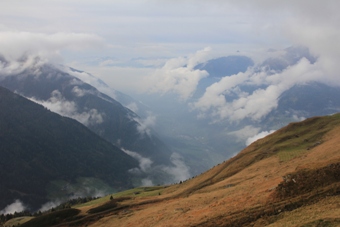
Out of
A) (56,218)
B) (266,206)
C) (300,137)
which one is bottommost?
(266,206)

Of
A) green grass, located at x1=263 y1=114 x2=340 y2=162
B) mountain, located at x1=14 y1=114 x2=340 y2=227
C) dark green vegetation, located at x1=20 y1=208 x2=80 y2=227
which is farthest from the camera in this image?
green grass, located at x1=263 y1=114 x2=340 y2=162

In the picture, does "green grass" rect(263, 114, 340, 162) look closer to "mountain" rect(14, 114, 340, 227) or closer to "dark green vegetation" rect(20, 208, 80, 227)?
"mountain" rect(14, 114, 340, 227)

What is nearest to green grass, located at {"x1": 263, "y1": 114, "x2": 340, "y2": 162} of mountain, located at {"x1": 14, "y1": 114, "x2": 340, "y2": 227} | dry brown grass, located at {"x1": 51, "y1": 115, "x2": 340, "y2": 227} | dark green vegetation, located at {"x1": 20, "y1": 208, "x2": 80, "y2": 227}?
dry brown grass, located at {"x1": 51, "y1": 115, "x2": 340, "y2": 227}

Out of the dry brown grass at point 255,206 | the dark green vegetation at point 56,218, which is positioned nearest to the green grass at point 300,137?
the dry brown grass at point 255,206

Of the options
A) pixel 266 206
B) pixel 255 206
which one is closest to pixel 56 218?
pixel 255 206

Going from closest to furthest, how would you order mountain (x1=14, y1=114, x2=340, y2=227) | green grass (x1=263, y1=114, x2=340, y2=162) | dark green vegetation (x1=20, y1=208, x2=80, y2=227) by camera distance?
1. mountain (x1=14, y1=114, x2=340, y2=227)
2. dark green vegetation (x1=20, y1=208, x2=80, y2=227)
3. green grass (x1=263, y1=114, x2=340, y2=162)

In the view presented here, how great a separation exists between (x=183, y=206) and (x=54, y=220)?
184 feet

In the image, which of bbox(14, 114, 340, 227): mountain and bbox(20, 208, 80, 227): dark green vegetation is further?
bbox(20, 208, 80, 227): dark green vegetation

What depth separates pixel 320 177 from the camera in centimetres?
5078

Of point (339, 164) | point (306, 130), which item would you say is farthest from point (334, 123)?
point (339, 164)

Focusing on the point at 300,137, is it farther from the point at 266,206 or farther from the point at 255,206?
the point at 266,206

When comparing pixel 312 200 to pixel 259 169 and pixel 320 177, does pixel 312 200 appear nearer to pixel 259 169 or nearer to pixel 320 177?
pixel 320 177

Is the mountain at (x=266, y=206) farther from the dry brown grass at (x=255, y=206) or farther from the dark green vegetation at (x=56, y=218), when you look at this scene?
the dark green vegetation at (x=56, y=218)

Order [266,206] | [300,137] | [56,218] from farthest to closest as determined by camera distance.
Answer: [300,137] < [56,218] < [266,206]
